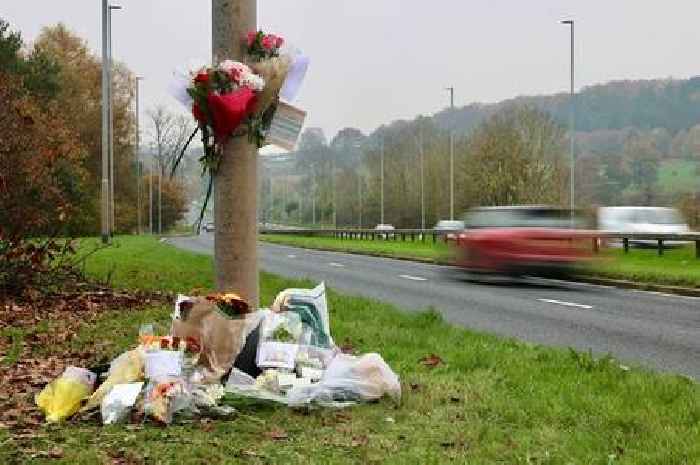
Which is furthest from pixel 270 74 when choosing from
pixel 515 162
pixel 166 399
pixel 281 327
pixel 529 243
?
pixel 515 162

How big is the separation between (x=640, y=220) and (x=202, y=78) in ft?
107

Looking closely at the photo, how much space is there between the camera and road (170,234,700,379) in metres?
10.8

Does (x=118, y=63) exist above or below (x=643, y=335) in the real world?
above

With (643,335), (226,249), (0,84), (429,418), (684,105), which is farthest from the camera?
(684,105)

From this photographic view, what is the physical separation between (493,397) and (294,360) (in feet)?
4.21

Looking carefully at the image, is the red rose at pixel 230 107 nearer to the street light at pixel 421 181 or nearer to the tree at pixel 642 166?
the tree at pixel 642 166

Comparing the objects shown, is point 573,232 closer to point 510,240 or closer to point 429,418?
point 510,240

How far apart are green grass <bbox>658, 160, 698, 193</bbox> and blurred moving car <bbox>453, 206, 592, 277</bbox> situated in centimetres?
5743

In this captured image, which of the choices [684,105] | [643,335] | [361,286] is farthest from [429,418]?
[684,105]

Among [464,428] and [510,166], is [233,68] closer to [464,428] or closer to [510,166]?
Result: [464,428]

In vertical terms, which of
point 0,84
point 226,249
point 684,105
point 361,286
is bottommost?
point 361,286

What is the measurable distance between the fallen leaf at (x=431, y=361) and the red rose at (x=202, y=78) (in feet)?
8.90

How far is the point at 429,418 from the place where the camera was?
18.3ft

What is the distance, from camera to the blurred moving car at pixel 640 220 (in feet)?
120
